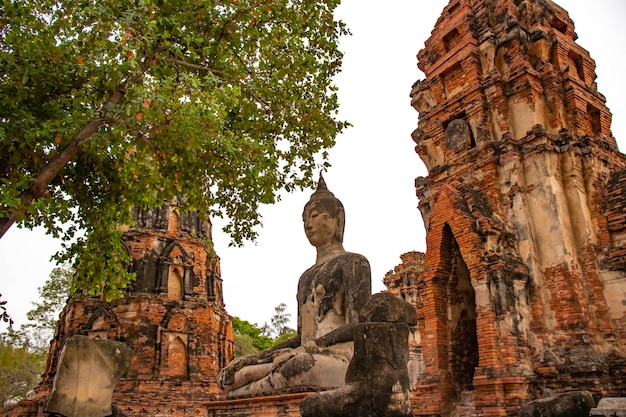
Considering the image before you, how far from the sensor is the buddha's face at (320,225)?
5.96 metres

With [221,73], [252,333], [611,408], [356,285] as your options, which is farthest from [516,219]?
[252,333]

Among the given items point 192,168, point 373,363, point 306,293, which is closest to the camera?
point 373,363

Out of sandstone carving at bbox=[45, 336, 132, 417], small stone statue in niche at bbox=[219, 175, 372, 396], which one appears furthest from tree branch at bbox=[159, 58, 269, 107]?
sandstone carving at bbox=[45, 336, 132, 417]

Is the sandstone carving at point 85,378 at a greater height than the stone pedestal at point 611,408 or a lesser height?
greater

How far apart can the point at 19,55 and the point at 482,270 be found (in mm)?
8184

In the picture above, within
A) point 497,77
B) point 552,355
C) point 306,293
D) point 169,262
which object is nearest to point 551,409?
point 552,355

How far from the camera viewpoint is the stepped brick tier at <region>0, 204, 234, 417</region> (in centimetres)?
2006

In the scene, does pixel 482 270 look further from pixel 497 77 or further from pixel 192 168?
pixel 192 168

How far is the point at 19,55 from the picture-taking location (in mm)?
6891

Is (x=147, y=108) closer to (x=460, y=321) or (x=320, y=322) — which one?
(x=320, y=322)

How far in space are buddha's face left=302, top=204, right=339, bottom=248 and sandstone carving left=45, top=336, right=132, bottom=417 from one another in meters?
2.46

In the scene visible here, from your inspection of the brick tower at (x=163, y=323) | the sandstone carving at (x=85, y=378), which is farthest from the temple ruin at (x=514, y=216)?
the brick tower at (x=163, y=323)

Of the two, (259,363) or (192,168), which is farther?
(192,168)

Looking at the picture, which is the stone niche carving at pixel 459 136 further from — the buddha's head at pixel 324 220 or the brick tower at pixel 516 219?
the buddha's head at pixel 324 220
